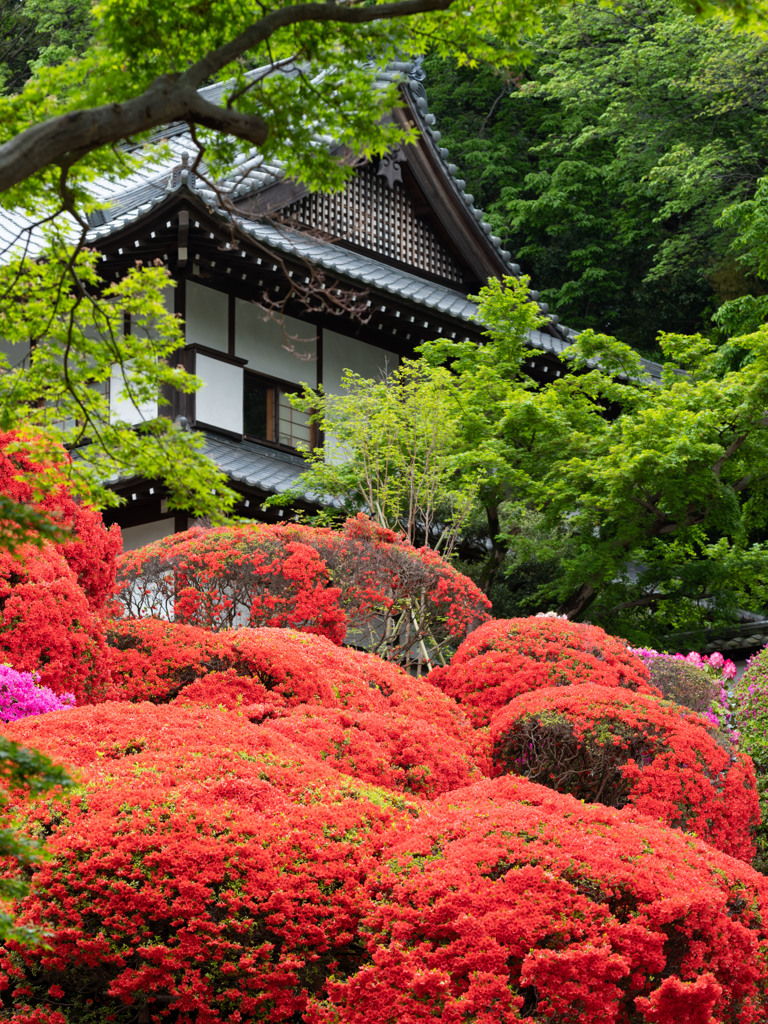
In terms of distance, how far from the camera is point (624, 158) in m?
28.7

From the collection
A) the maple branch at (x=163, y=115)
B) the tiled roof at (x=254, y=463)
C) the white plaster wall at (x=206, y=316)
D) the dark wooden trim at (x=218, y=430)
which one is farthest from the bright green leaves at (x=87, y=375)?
the white plaster wall at (x=206, y=316)

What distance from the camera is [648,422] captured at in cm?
1476

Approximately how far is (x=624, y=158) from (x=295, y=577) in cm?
2134

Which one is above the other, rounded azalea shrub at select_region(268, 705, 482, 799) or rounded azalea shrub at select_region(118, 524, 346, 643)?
rounded azalea shrub at select_region(268, 705, 482, 799)

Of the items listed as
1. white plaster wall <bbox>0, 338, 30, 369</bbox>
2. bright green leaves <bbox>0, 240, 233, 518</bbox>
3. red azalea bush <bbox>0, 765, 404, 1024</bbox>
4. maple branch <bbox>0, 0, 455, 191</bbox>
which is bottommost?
white plaster wall <bbox>0, 338, 30, 369</bbox>

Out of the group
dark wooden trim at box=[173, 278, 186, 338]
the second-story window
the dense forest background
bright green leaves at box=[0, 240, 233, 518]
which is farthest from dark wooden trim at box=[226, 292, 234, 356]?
bright green leaves at box=[0, 240, 233, 518]

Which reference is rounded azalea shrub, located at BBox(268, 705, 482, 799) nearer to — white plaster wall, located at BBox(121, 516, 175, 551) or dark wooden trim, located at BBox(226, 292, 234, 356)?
white plaster wall, located at BBox(121, 516, 175, 551)

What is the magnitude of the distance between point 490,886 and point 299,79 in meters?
3.57

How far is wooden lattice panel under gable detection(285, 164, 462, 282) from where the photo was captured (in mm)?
18766

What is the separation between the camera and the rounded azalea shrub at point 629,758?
8.12 meters

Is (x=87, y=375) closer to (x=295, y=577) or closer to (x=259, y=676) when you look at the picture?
(x=259, y=676)

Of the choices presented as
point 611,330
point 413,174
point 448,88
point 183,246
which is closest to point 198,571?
point 183,246

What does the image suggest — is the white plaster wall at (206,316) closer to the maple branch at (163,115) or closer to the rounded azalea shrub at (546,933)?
the rounded azalea shrub at (546,933)

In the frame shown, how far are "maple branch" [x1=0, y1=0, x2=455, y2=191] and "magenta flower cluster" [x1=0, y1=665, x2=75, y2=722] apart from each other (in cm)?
406
